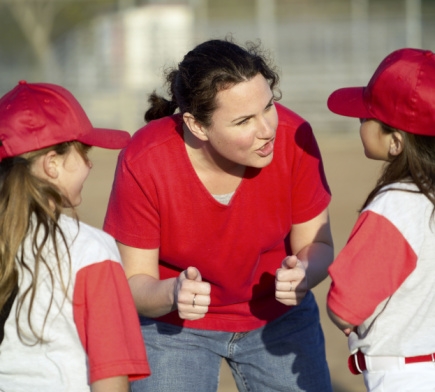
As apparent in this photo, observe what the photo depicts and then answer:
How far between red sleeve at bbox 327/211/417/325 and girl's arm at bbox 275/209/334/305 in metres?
0.51

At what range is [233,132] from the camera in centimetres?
360

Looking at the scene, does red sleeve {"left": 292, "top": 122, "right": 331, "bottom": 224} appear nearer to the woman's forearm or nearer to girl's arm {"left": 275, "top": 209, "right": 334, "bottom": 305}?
girl's arm {"left": 275, "top": 209, "right": 334, "bottom": 305}

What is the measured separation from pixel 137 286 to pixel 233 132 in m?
0.76

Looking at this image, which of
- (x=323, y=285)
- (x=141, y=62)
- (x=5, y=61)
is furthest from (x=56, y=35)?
(x=323, y=285)

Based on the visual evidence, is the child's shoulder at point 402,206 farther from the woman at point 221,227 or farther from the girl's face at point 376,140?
the woman at point 221,227

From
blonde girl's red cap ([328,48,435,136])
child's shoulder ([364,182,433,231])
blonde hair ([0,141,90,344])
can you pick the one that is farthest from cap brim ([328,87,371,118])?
blonde hair ([0,141,90,344])

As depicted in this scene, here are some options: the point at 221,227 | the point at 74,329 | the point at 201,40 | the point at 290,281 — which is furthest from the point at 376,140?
the point at 201,40

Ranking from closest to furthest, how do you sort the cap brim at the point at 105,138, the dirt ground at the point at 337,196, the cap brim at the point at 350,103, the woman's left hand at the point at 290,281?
1. the cap brim at the point at 105,138
2. the cap brim at the point at 350,103
3. the woman's left hand at the point at 290,281
4. the dirt ground at the point at 337,196

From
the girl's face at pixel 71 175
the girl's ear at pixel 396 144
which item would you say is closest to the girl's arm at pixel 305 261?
the girl's ear at pixel 396 144

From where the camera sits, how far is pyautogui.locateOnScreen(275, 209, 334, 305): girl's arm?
131 inches

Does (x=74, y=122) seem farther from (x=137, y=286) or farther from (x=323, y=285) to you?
(x=323, y=285)

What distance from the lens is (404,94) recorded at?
3.05m

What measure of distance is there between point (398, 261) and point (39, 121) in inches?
47.0

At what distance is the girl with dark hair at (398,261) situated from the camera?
282cm
